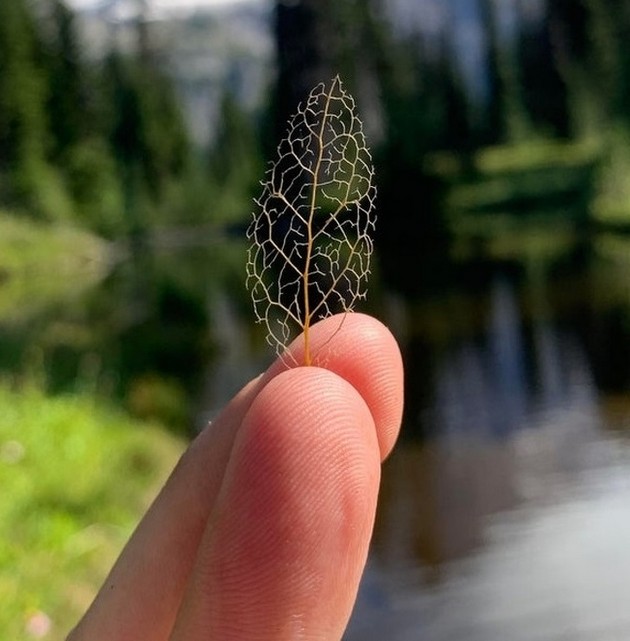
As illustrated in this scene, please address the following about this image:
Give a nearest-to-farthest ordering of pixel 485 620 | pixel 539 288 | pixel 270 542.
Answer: pixel 270 542
pixel 485 620
pixel 539 288

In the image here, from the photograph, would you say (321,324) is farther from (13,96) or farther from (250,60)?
(250,60)

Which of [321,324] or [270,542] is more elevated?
[321,324]

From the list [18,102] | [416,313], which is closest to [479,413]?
[416,313]

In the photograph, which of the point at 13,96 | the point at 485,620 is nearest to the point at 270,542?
the point at 485,620

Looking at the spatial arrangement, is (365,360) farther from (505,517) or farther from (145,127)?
(145,127)

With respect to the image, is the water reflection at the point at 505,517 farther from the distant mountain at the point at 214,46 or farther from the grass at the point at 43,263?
the distant mountain at the point at 214,46

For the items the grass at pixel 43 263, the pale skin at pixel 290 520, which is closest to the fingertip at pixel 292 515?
the pale skin at pixel 290 520
